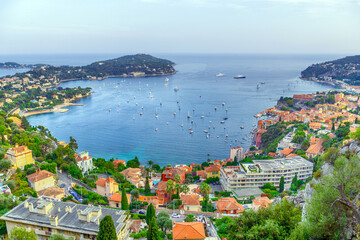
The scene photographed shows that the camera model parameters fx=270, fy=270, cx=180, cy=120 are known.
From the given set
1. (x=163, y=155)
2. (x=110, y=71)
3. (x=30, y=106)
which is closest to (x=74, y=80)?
(x=110, y=71)

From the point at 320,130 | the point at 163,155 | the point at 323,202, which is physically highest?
the point at 323,202

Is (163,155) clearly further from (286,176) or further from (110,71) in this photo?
(110,71)

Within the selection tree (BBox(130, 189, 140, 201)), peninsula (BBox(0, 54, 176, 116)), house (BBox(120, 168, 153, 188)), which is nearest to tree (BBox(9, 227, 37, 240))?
tree (BBox(130, 189, 140, 201))

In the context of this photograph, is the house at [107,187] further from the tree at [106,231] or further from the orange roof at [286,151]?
the orange roof at [286,151]

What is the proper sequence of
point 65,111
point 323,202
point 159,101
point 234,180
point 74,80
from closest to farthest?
point 323,202 → point 234,180 → point 65,111 → point 159,101 → point 74,80

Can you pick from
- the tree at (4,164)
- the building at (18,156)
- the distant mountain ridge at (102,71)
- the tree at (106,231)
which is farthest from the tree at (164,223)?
the distant mountain ridge at (102,71)

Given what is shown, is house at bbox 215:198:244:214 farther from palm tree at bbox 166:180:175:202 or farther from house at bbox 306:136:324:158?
house at bbox 306:136:324:158

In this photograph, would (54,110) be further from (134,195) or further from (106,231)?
(106,231)
